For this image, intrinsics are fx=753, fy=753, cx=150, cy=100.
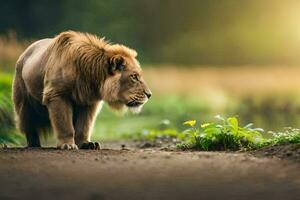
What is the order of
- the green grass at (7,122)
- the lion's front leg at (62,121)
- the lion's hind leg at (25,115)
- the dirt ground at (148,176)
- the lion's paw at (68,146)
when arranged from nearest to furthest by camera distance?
the dirt ground at (148,176) < the lion's paw at (68,146) < the lion's front leg at (62,121) < the lion's hind leg at (25,115) < the green grass at (7,122)

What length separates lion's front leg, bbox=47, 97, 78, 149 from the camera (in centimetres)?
770

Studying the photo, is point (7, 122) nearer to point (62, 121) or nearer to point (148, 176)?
point (62, 121)

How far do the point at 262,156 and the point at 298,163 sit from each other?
0.64 metres

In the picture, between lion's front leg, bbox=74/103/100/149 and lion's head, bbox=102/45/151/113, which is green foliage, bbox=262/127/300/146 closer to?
lion's head, bbox=102/45/151/113

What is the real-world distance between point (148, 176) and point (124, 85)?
2.36m

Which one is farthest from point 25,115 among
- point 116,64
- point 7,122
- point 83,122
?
point 7,122

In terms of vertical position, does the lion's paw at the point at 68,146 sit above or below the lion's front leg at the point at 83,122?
below

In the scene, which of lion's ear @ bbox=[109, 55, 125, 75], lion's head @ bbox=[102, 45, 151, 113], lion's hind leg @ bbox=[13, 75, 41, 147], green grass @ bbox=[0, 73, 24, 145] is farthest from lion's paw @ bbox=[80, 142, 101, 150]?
green grass @ bbox=[0, 73, 24, 145]

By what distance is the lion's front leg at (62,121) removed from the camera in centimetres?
770

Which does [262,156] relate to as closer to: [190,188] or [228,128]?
[228,128]

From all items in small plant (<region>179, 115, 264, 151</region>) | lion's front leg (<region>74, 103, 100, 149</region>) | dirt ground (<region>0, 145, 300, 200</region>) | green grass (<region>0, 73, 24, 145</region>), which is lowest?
dirt ground (<region>0, 145, 300, 200</region>)

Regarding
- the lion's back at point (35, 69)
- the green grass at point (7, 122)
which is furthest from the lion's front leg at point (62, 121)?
the green grass at point (7, 122)

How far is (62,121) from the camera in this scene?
25.3ft

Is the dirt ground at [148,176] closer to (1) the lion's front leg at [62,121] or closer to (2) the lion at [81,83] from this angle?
(1) the lion's front leg at [62,121]
